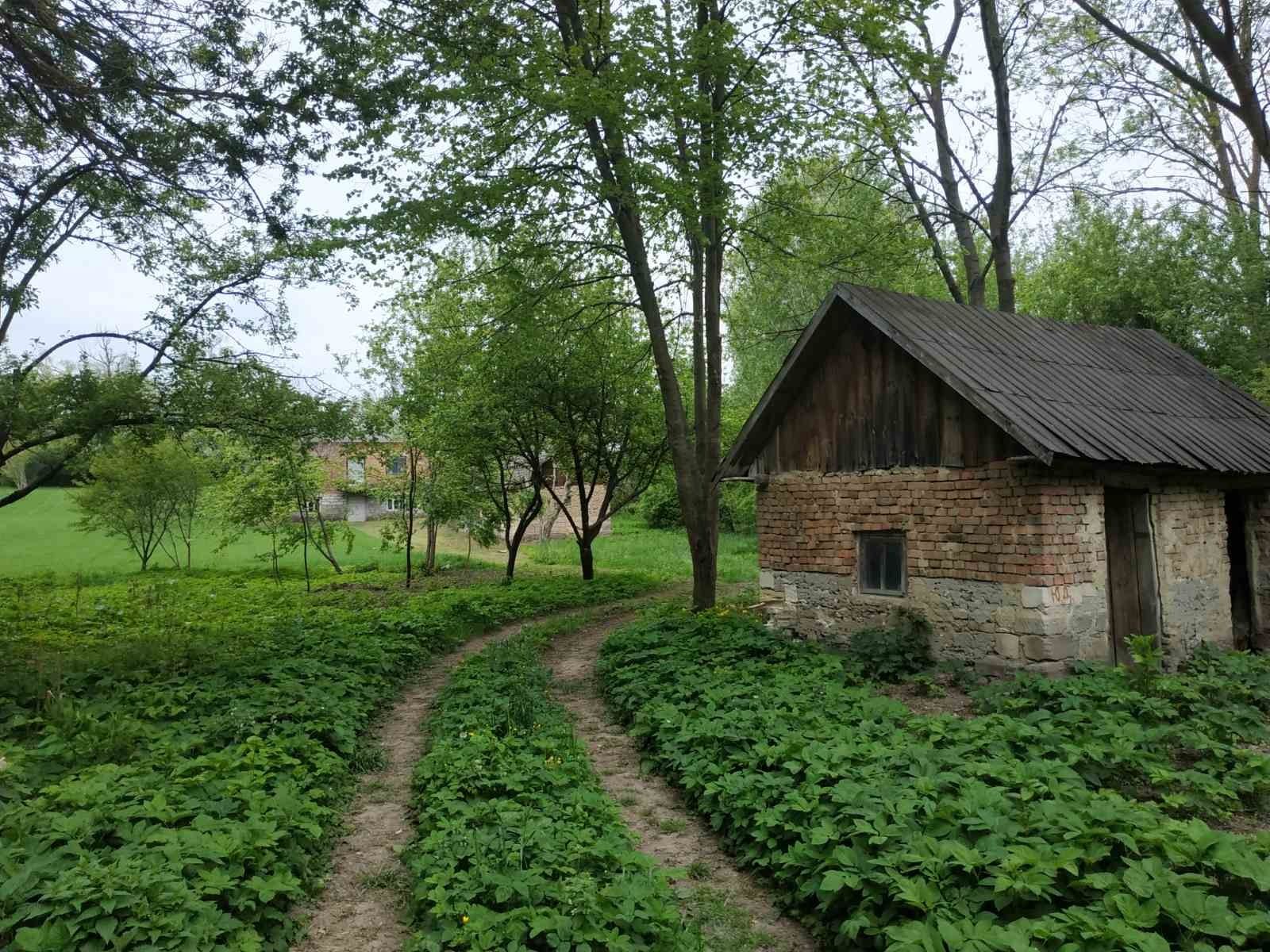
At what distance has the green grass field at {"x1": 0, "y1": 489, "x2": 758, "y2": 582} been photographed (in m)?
27.3

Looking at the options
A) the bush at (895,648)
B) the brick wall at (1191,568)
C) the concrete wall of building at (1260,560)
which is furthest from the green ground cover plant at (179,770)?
the concrete wall of building at (1260,560)

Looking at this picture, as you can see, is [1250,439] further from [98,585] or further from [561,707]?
[98,585]

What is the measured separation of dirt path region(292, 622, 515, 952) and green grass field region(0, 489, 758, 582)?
53.8 ft

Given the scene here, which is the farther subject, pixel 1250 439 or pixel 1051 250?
pixel 1051 250

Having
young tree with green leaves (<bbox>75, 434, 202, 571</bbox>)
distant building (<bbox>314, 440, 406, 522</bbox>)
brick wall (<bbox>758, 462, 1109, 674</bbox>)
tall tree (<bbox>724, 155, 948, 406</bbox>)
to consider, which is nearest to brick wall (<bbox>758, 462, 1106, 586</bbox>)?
brick wall (<bbox>758, 462, 1109, 674</bbox>)

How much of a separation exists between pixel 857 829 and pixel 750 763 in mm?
1609

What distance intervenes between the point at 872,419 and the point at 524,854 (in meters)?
7.84

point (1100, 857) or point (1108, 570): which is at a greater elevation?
point (1108, 570)

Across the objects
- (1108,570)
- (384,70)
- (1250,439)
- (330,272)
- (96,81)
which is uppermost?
(384,70)

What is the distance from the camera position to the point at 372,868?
583cm

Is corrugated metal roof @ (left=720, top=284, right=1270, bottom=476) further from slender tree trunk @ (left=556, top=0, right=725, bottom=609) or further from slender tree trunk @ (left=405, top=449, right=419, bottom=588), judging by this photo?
slender tree trunk @ (left=405, top=449, right=419, bottom=588)

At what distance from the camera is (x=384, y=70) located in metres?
11.7

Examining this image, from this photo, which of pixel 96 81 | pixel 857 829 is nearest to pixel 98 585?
pixel 96 81

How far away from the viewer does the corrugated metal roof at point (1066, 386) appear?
9.30 meters
